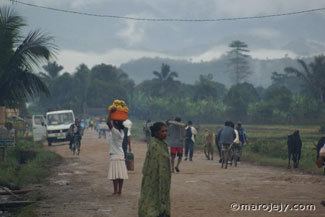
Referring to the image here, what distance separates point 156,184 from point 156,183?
0.05ft

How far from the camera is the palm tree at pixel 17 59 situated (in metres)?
17.2

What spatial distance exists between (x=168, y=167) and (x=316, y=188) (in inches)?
306

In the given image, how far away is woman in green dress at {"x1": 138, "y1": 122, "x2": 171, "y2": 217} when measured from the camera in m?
6.91

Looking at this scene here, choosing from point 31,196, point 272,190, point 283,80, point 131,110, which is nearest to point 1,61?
point 31,196

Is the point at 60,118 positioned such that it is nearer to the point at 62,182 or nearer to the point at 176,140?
the point at 176,140

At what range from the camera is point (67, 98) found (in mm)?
101812

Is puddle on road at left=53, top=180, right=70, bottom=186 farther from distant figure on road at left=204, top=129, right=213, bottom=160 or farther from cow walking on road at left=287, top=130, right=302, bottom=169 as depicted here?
distant figure on road at left=204, top=129, right=213, bottom=160

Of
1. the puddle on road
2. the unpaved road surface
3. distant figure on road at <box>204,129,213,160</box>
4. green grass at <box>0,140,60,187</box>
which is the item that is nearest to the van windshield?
green grass at <box>0,140,60,187</box>

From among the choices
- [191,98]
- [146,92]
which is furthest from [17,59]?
[146,92]

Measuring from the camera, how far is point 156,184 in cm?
706

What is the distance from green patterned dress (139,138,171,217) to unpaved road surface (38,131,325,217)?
10.5 feet

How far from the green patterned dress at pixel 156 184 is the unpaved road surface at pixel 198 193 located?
3185 millimetres

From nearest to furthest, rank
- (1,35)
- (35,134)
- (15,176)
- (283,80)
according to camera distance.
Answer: (15,176) < (1,35) < (35,134) < (283,80)

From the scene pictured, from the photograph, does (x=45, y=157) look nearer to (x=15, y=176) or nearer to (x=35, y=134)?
(x=15, y=176)
